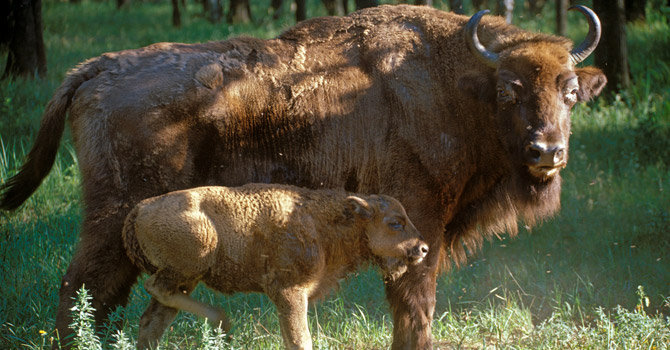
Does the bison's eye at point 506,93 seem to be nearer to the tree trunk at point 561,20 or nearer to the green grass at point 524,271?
the green grass at point 524,271

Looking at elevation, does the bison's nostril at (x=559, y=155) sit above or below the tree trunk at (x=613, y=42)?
above

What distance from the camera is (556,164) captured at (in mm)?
4727

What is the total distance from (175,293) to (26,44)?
8.56 metres

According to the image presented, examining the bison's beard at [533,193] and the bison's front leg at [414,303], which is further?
the bison's beard at [533,193]

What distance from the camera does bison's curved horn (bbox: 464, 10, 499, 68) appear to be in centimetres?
512

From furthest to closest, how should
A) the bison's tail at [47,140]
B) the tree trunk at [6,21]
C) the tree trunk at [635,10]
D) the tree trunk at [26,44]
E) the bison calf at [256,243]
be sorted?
1. the tree trunk at [635,10]
2. the tree trunk at [6,21]
3. the tree trunk at [26,44]
4. the bison's tail at [47,140]
5. the bison calf at [256,243]

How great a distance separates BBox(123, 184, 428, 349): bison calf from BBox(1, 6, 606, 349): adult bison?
0.54 metres

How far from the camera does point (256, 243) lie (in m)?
4.20

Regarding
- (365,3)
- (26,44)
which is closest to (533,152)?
(365,3)

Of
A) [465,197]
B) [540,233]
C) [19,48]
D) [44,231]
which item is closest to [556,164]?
[465,197]

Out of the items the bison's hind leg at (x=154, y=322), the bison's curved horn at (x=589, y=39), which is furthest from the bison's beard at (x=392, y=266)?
the bison's curved horn at (x=589, y=39)

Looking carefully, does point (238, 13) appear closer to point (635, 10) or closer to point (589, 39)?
point (635, 10)

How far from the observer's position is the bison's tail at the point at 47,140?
4828 mm

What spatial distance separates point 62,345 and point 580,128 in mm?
7484
